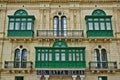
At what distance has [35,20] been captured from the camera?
32438 millimetres

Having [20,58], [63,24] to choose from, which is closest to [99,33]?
[63,24]

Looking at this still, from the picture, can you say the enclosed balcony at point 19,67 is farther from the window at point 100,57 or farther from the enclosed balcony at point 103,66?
the window at point 100,57

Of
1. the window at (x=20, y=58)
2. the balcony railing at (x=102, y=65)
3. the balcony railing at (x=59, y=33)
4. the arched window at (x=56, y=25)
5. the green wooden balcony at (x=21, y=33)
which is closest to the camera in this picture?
the balcony railing at (x=102, y=65)

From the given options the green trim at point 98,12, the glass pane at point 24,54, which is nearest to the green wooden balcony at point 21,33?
the glass pane at point 24,54

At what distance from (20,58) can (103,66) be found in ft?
33.6

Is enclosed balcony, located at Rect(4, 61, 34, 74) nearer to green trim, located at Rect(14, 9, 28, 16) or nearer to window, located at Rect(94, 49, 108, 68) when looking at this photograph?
green trim, located at Rect(14, 9, 28, 16)

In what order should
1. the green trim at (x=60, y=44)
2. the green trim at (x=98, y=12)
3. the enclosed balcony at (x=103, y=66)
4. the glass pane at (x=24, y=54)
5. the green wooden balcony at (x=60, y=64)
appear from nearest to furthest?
the enclosed balcony at (x=103, y=66) < the green wooden balcony at (x=60, y=64) < the glass pane at (x=24, y=54) < the green trim at (x=60, y=44) < the green trim at (x=98, y=12)

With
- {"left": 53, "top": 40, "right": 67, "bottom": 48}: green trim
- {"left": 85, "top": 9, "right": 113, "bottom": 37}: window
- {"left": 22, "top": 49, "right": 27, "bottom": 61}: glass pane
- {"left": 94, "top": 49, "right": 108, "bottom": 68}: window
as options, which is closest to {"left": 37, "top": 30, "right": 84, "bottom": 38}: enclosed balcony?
{"left": 53, "top": 40, "right": 67, "bottom": 48}: green trim

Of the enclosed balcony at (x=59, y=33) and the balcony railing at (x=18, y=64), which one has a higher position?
the enclosed balcony at (x=59, y=33)

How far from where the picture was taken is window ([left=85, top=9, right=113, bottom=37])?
31344 mm

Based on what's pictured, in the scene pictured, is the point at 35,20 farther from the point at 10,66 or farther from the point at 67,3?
the point at 10,66

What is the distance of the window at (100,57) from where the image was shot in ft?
98.5

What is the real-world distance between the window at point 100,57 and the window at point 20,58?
29.0 ft

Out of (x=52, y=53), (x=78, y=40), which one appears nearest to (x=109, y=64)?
(x=78, y=40)
